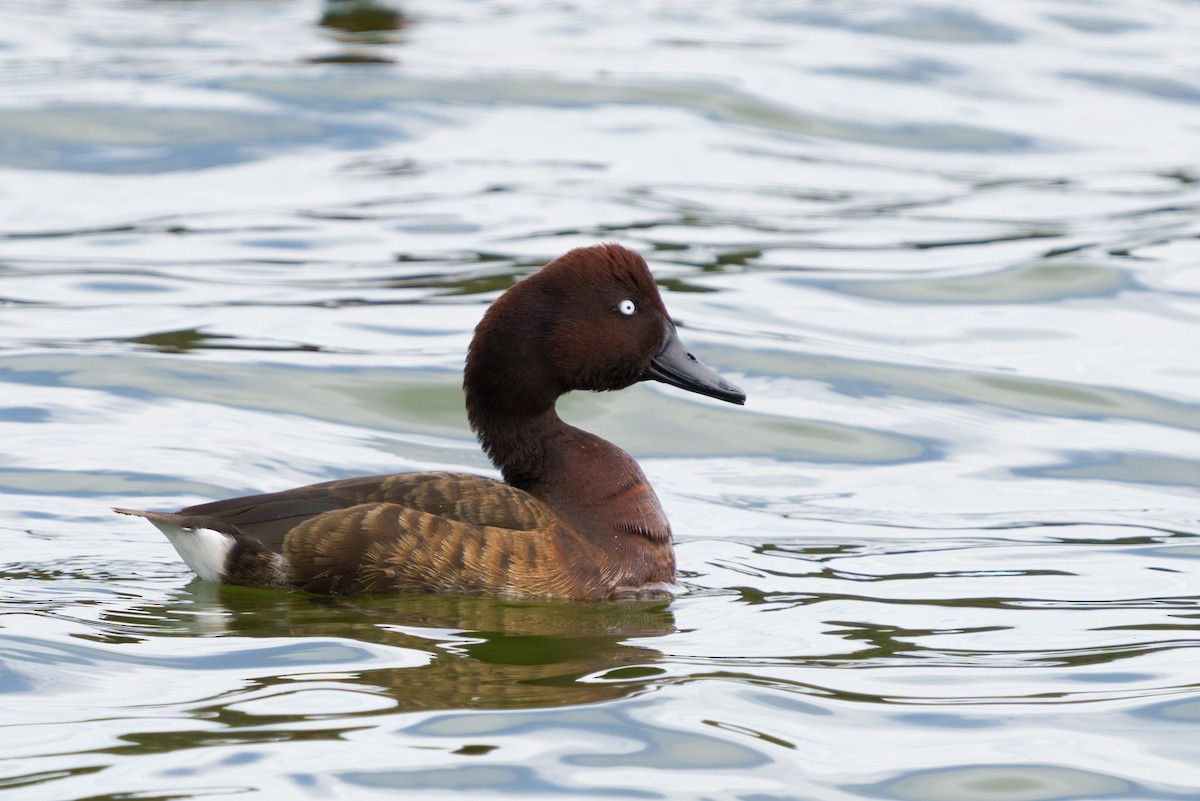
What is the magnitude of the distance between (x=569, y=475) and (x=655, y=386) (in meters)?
3.23

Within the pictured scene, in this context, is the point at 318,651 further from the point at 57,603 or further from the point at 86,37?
the point at 86,37

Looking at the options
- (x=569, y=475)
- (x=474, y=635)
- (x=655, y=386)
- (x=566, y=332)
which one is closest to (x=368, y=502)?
(x=474, y=635)

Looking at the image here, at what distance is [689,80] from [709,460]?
860 centimetres

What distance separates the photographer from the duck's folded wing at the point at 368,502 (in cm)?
628

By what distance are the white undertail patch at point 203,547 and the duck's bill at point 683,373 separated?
5.49 ft

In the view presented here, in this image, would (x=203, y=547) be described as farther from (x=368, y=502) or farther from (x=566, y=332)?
(x=566, y=332)

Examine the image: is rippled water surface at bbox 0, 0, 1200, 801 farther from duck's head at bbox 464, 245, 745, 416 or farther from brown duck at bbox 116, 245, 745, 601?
duck's head at bbox 464, 245, 745, 416

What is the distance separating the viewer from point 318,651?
5.66 meters

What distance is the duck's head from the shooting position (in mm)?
6688

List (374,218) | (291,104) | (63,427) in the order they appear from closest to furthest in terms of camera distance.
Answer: (63,427)
(374,218)
(291,104)

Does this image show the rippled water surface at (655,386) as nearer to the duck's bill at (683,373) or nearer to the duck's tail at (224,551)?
the duck's tail at (224,551)

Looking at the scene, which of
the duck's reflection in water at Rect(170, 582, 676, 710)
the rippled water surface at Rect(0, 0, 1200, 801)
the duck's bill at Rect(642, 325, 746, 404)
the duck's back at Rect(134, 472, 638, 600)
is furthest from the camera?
the duck's bill at Rect(642, 325, 746, 404)

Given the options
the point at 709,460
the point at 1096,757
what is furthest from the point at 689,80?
the point at 1096,757

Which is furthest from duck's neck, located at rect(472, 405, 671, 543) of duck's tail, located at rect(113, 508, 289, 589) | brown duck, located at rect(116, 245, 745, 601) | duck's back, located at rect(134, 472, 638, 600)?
duck's tail, located at rect(113, 508, 289, 589)
